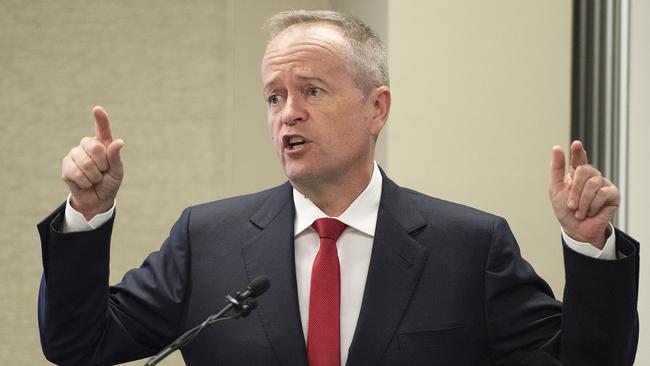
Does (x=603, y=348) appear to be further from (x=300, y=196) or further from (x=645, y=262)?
(x=645, y=262)

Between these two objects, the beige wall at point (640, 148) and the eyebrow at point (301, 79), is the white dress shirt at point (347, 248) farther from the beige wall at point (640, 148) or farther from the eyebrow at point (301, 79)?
the beige wall at point (640, 148)

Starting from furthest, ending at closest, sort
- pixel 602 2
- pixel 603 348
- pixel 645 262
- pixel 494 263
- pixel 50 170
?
pixel 50 170, pixel 602 2, pixel 645 262, pixel 494 263, pixel 603 348

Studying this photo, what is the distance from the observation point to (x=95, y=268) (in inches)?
80.3

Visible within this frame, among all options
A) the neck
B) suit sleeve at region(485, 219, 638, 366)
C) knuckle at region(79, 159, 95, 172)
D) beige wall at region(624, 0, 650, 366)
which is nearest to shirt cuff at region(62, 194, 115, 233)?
knuckle at region(79, 159, 95, 172)

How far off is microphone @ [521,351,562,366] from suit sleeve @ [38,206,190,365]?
0.77 meters

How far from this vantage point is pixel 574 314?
199cm

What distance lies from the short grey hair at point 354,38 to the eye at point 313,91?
0.37 feet

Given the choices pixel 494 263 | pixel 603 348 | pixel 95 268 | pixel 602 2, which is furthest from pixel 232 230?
pixel 602 2

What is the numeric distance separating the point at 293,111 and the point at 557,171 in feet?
1.99

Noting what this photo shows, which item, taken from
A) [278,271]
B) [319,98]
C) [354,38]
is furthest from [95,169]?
[354,38]

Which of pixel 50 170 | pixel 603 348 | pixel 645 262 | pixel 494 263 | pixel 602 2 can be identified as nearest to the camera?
pixel 603 348

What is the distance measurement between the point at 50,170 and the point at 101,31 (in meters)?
0.60

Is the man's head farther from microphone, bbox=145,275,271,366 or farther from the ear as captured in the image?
microphone, bbox=145,275,271,366

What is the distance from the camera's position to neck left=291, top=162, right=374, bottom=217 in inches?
90.8
